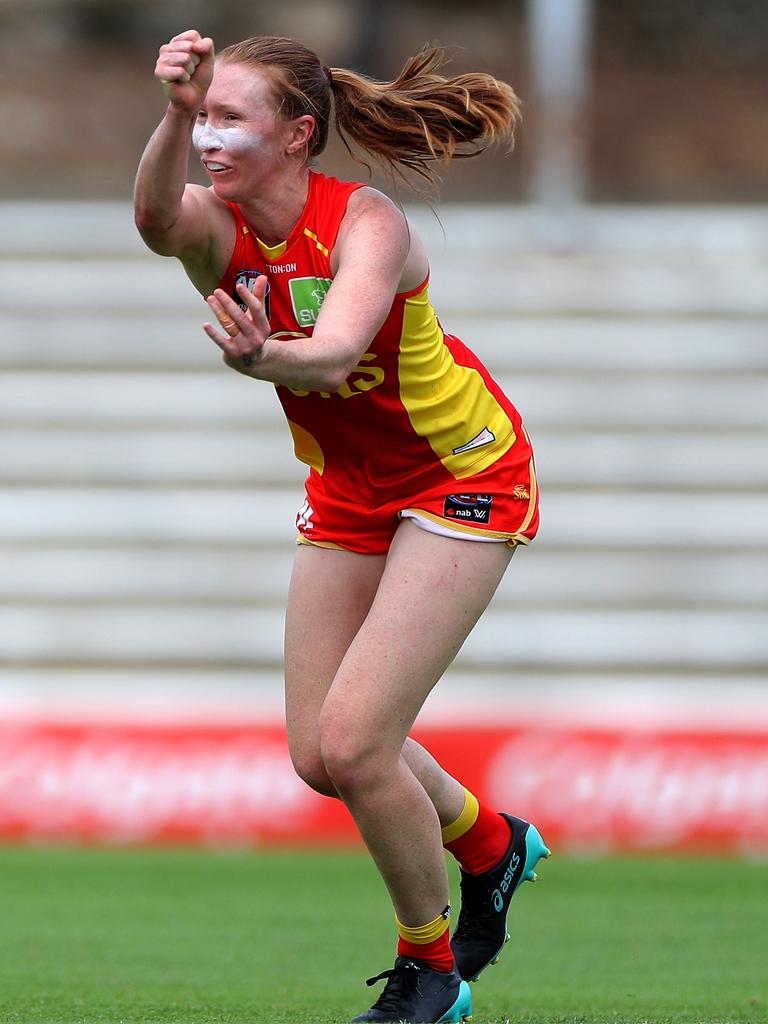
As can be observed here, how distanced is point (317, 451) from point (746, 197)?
35.9 ft

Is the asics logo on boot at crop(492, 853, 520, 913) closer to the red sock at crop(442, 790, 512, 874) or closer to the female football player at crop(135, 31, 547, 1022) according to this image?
the red sock at crop(442, 790, 512, 874)

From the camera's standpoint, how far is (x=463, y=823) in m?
4.49

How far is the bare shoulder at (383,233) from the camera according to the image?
383cm

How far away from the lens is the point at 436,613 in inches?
158

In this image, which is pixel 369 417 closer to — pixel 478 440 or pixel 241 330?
pixel 478 440

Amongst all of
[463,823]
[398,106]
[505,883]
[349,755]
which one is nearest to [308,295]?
[398,106]

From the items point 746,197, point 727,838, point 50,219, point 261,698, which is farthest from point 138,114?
point 727,838

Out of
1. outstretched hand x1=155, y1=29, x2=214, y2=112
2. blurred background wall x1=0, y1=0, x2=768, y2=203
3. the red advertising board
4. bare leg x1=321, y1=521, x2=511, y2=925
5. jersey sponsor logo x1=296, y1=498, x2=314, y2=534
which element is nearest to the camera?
outstretched hand x1=155, y1=29, x2=214, y2=112

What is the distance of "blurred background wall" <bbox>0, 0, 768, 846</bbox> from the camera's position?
1216cm

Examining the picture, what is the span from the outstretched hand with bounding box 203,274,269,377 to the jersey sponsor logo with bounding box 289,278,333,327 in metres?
0.44

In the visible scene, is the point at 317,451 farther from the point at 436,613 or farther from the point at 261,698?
the point at 261,698

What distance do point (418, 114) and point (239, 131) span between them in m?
0.44

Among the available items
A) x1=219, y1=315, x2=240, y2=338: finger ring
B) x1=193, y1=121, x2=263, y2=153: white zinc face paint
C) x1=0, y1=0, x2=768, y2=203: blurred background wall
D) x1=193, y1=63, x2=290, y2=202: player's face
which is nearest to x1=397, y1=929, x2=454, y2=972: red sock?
x1=219, y1=315, x2=240, y2=338: finger ring

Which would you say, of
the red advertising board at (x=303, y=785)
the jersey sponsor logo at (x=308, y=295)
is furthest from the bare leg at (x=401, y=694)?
the red advertising board at (x=303, y=785)
